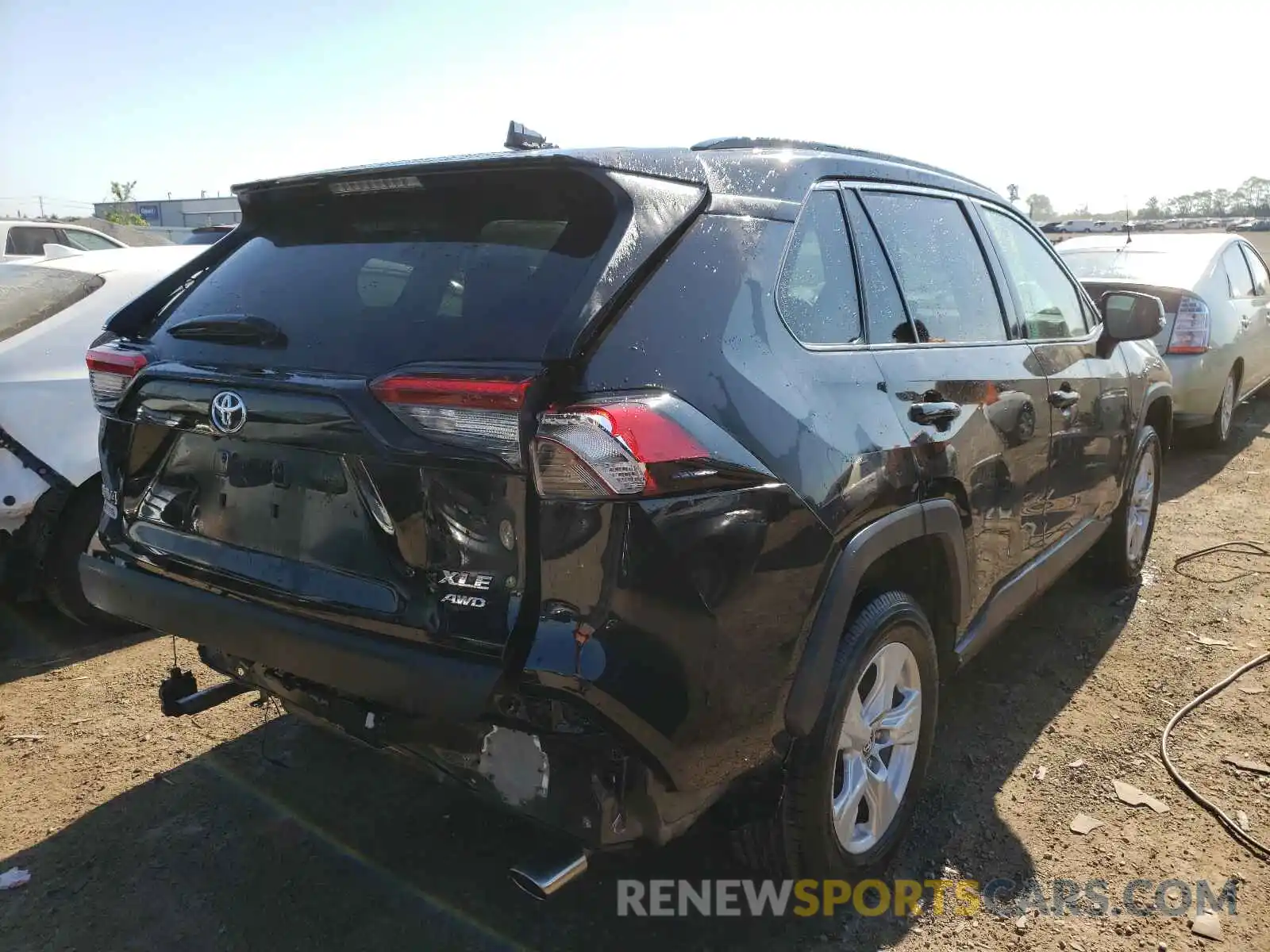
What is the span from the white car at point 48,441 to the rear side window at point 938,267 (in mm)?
3281

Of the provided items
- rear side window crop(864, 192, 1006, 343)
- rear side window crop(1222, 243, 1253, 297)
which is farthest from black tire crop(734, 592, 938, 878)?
rear side window crop(1222, 243, 1253, 297)

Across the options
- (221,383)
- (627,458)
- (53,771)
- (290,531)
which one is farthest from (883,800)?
(53,771)

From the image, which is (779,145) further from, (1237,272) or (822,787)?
(1237,272)

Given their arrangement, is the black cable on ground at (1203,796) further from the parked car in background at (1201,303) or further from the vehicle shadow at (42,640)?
the vehicle shadow at (42,640)

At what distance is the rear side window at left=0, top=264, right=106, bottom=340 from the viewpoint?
13.4 feet

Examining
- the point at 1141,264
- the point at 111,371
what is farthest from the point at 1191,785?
the point at 1141,264

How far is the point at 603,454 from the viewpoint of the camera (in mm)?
1758

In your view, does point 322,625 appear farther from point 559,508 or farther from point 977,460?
point 977,460

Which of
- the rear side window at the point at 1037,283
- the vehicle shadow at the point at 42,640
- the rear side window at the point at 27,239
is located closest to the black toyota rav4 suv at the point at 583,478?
the rear side window at the point at 1037,283

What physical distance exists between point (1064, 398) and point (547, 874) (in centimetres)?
258

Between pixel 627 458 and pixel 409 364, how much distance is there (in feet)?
1.67

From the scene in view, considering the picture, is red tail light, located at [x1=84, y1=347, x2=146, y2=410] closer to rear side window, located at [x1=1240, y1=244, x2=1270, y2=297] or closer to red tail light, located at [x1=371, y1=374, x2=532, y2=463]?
red tail light, located at [x1=371, y1=374, x2=532, y2=463]

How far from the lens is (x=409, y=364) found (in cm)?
192

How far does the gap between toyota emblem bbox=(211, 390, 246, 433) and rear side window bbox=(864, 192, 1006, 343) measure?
178 centimetres
